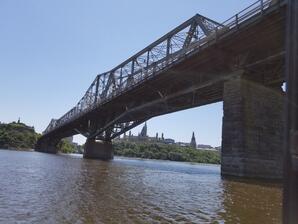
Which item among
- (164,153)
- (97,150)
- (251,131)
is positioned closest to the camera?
(251,131)

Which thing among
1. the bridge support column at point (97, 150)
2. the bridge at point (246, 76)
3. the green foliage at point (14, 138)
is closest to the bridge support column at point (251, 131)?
the bridge at point (246, 76)

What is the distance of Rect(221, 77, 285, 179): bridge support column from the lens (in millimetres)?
27547

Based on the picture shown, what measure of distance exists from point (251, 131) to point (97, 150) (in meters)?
52.5

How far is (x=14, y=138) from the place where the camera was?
155375 millimetres

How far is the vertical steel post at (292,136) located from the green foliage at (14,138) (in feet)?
524

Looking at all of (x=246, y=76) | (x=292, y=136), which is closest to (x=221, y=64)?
(x=246, y=76)

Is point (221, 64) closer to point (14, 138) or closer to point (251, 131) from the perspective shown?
point (251, 131)

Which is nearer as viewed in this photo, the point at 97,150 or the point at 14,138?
the point at 97,150

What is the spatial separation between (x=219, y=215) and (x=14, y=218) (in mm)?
5633

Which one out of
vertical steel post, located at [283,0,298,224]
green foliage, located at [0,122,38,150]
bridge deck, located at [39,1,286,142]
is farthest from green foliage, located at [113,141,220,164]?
vertical steel post, located at [283,0,298,224]

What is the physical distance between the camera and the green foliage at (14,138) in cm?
15138

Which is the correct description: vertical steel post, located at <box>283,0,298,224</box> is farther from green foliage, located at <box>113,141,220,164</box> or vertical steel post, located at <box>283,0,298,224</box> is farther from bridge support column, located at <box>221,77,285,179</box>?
green foliage, located at <box>113,141,220,164</box>

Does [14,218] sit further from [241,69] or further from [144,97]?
[144,97]

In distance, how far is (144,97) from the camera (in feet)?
185
